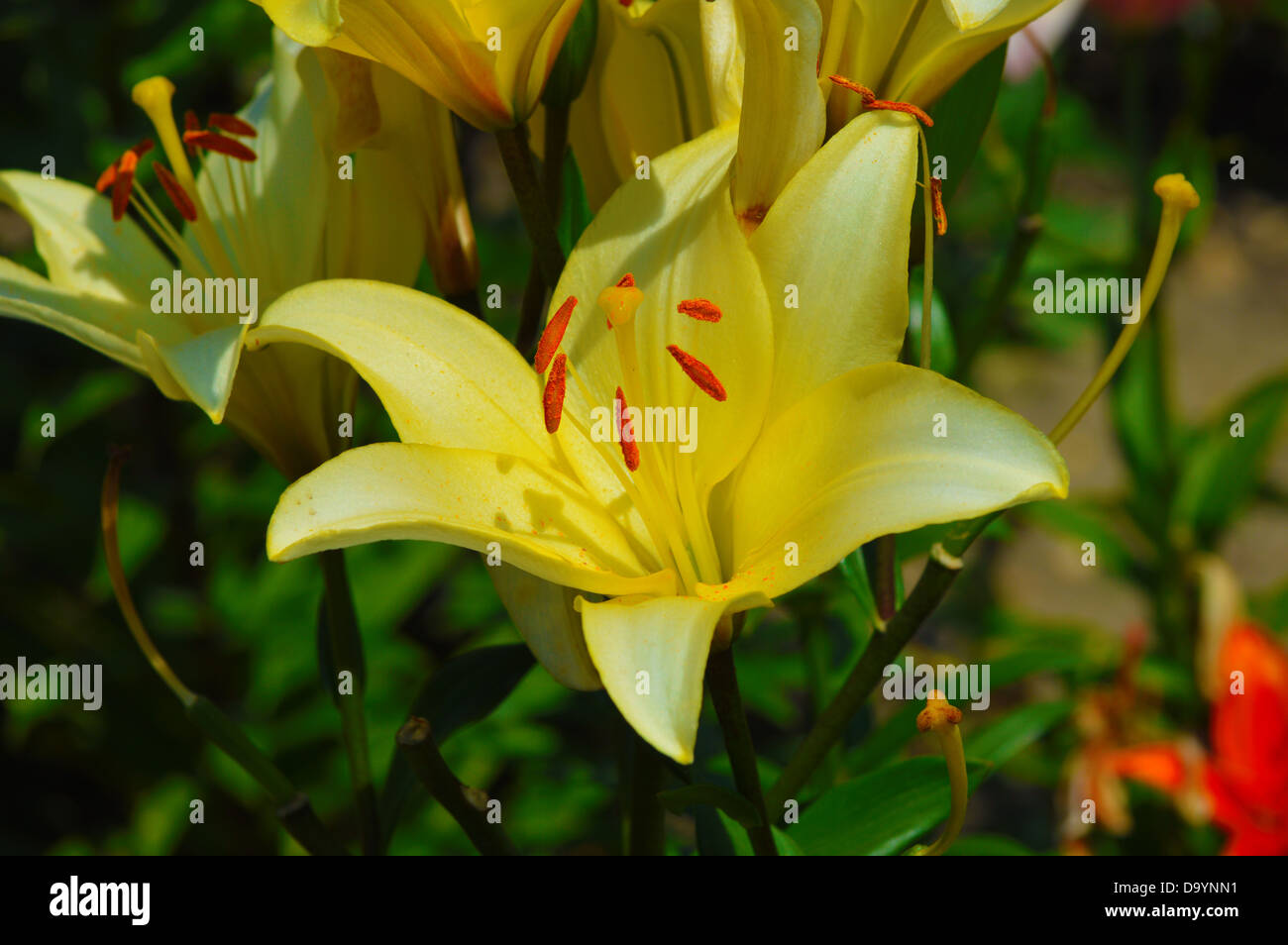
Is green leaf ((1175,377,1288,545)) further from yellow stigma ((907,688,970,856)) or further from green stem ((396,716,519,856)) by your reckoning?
green stem ((396,716,519,856))

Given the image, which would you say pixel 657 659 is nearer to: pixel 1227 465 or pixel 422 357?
pixel 422 357

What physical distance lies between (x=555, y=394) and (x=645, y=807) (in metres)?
0.30

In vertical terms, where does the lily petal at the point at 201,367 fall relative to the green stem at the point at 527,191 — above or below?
below

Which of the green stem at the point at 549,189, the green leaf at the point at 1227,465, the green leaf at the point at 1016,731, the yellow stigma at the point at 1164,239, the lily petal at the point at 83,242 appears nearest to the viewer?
the yellow stigma at the point at 1164,239

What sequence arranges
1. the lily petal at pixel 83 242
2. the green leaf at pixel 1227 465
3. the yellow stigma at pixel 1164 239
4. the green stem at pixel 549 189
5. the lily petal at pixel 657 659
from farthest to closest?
the green leaf at pixel 1227 465 → the lily petal at pixel 83 242 → the green stem at pixel 549 189 → the yellow stigma at pixel 1164 239 → the lily petal at pixel 657 659

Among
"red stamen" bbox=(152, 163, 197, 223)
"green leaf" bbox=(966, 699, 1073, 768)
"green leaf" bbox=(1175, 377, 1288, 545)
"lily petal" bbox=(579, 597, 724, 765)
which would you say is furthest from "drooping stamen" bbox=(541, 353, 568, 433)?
"green leaf" bbox=(1175, 377, 1288, 545)

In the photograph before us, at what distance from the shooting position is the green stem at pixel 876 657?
0.72 meters

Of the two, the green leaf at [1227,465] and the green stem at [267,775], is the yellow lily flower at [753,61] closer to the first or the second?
the green stem at [267,775]

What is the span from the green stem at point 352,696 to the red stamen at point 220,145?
28 centimetres

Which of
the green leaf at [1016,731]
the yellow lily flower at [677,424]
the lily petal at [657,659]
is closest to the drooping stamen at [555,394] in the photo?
the yellow lily flower at [677,424]

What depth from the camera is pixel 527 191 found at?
77cm

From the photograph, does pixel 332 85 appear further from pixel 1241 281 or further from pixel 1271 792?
pixel 1241 281

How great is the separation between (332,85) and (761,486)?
357 mm

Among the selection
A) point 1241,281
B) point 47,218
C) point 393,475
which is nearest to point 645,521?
point 393,475
